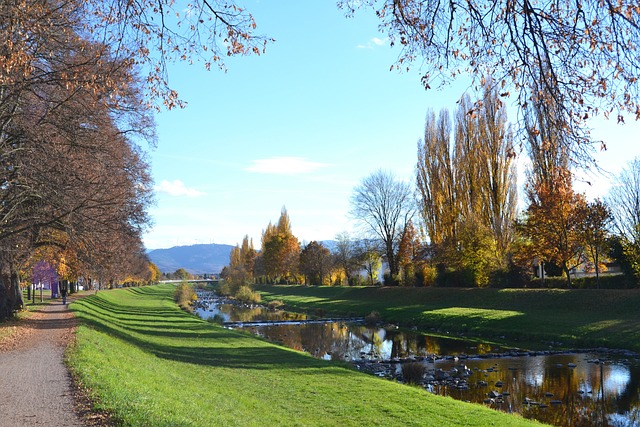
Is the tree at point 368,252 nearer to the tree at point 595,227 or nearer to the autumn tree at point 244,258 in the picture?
the tree at point 595,227

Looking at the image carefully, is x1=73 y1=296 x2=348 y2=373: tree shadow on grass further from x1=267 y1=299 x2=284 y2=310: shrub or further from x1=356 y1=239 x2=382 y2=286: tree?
x1=356 y1=239 x2=382 y2=286: tree

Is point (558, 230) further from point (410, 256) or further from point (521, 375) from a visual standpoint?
point (410, 256)

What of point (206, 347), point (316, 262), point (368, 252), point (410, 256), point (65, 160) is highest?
point (65, 160)

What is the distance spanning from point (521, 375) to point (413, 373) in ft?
12.1

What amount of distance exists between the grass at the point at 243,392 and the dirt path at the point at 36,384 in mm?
430

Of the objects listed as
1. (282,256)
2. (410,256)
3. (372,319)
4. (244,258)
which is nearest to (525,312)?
(372,319)

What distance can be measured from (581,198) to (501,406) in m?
23.5

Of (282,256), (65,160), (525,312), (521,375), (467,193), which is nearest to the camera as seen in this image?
(65,160)

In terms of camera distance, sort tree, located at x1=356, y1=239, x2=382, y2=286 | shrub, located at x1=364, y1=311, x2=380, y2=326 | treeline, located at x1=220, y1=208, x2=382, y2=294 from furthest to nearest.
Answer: treeline, located at x1=220, y1=208, x2=382, y2=294 → tree, located at x1=356, y1=239, x2=382, y2=286 → shrub, located at x1=364, y1=311, x2=380, y2=326

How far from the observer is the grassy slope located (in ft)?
82.2

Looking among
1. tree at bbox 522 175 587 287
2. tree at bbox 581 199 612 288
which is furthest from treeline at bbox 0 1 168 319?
tree at bbox 581 199 612 288

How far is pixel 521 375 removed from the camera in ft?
60.2

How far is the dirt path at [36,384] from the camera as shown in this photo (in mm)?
8445

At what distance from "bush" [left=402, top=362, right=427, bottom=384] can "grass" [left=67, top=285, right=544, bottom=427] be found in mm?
1972
